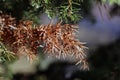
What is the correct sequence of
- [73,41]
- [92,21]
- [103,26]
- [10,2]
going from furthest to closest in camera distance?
1. [103,26]
2. [92,21]
3. [10,2]
4. [73,41]

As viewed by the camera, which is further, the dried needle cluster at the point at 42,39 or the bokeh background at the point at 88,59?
the bokeh background at the point at 88,59

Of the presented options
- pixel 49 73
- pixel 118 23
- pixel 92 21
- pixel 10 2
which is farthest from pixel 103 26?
pixel 10 2

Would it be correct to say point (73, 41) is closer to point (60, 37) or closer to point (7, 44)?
point (60, 37)

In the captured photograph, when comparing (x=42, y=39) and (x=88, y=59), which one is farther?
(x=88, y=59)

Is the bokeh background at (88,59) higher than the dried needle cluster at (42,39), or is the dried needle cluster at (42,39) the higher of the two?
the dried needle cluster at (42,39)

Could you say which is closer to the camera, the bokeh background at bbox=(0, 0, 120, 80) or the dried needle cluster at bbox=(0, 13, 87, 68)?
the dried needle cluster at bbox=(0, 13, 87, 68)

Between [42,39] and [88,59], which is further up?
[42,39]

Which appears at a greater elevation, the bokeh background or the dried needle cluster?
the dried needle cluster

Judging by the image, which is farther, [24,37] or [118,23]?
[118,23]
